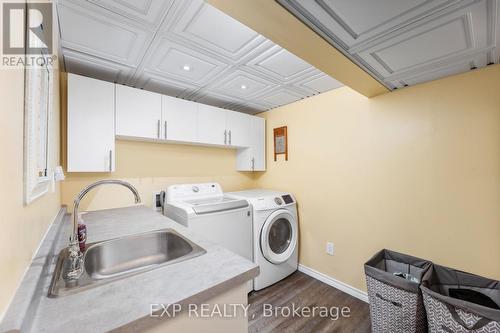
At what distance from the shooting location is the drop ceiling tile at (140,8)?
1.17 metres

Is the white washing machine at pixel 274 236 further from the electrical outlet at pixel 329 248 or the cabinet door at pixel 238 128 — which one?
the cabinet door at pixel 238 128

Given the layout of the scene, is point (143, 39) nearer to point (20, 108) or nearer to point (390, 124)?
point (20, 108)

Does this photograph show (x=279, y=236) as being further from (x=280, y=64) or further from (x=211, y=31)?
(x=211, y=31)

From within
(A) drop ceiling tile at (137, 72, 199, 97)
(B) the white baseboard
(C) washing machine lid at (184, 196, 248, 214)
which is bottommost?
(B) the white baseboard

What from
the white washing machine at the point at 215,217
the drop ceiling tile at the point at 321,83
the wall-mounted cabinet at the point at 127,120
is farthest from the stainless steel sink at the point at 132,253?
the drop ceiling tile at the point at 321,83

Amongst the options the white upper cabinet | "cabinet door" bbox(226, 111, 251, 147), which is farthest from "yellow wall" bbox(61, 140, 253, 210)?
"cabinet door" bbox(226, 111, 251, 147)

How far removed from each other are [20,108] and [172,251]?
3.43 feet

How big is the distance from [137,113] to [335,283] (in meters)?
2.72

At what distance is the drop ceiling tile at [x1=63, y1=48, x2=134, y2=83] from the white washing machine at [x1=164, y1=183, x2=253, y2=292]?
1.21 metres

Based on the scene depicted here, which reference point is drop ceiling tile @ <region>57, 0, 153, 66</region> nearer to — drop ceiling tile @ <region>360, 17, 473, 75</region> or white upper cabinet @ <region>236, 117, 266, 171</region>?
drop ceiling tile @ <region>360, 17, 473, 75</region>

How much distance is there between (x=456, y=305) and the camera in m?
1.21

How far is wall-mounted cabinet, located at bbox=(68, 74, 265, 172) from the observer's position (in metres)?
1.79

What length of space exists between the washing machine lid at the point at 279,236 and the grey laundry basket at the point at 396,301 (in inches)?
38.0

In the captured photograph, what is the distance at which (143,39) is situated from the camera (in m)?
1.49
